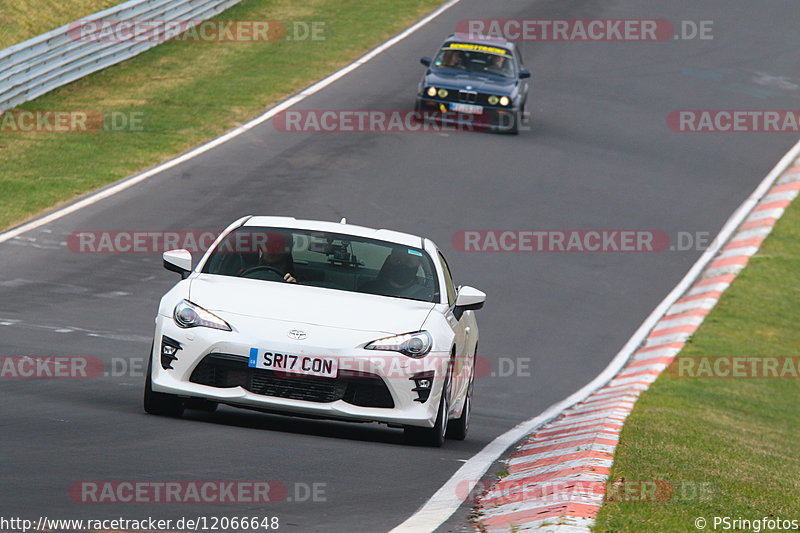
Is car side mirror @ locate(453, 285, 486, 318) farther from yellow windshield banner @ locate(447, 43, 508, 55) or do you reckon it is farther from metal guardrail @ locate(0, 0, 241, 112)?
yellow windshield banner @ locate(447, 43, 508, 55)

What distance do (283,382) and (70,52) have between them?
64.5 ft

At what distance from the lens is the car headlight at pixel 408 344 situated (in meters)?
9.28

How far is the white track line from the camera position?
23.6ft

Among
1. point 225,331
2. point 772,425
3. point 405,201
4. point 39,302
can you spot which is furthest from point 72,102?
point 225,331

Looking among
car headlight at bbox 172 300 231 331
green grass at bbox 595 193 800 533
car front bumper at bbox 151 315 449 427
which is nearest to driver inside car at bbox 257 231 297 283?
car headlight at bbox 172 300 231 331

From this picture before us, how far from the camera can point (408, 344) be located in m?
9.39

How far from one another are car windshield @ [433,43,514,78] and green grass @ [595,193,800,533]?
6.30 metres

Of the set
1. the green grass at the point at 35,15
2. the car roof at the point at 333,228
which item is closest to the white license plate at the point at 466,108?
the green grass at the point at 35,15

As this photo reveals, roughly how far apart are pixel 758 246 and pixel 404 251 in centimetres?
1371

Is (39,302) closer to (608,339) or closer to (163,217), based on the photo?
(163,217)

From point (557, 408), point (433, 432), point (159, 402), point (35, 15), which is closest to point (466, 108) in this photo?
point (35, 15)

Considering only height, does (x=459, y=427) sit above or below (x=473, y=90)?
below

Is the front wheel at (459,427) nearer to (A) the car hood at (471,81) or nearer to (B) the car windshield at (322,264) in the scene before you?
(B) the car windshield at (322,264)

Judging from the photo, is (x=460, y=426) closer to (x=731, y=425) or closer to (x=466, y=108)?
(x=731, y=425)
